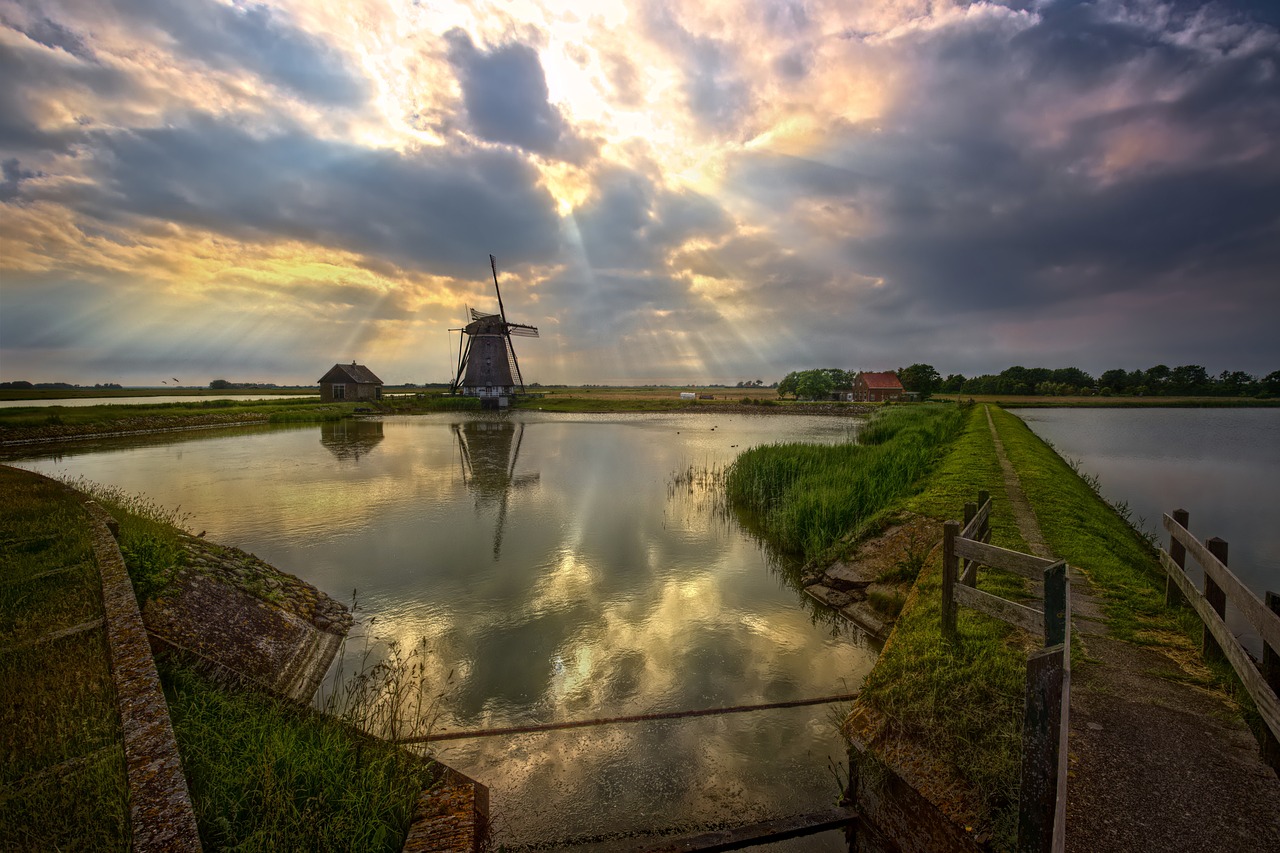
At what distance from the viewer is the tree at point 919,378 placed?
111 metres

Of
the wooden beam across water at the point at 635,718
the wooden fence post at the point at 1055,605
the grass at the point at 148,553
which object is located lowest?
the wooden beam across water at the point at 635,718

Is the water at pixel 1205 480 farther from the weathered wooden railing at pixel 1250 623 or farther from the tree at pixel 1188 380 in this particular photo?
the tree at pixel 1188 380

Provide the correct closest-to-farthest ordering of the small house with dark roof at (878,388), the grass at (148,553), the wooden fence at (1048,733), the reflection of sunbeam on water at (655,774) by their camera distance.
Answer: the wooden fence at (1048,733), the reflection of sunbeam on water at (655,774), the grass at (148,553), the small house with dark roof at (878,388)

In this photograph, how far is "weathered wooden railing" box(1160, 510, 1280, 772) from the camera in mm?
3596

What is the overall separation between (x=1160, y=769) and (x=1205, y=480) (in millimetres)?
27013

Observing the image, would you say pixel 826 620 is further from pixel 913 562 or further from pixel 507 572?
pixel 507 572

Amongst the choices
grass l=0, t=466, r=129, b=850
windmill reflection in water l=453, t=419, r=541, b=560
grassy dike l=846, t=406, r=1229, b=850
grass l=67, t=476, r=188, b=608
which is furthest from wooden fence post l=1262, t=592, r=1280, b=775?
windmill reflection in water l=453, t=419, r=541, b=560

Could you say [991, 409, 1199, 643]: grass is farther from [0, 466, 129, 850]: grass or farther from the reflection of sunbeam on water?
[0, 466, 129, 850]: grass

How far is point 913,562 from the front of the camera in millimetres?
9297

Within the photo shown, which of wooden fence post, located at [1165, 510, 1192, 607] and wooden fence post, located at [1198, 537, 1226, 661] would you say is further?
wooden fence post, located at [1165, 510, 1192, 607]

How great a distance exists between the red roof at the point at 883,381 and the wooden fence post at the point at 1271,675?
10209cm

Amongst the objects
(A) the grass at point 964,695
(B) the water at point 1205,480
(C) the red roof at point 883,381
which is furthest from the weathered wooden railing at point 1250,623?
(C) the red roof at point 883,381

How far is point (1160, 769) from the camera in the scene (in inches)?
146

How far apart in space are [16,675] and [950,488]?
15.6 metres
